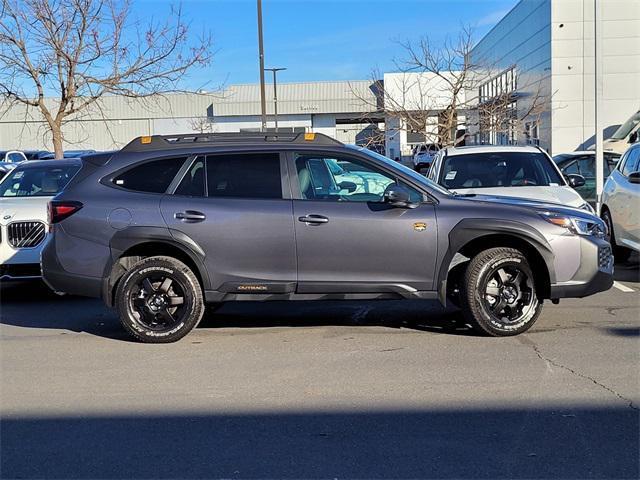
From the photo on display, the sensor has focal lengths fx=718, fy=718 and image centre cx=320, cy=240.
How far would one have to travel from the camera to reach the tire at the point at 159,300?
265 inches

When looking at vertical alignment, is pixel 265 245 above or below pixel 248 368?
above

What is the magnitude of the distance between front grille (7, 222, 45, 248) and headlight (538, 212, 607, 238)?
6.06 meters

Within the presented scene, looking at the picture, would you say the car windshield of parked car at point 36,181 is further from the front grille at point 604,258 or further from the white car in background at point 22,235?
the front grille at point 604,258

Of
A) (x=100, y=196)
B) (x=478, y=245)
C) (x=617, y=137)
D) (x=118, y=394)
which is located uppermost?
(x=617, y=137)

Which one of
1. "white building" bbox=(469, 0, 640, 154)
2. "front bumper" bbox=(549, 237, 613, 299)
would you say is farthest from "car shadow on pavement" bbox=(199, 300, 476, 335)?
"white building" bbox=(469, 0, 640, 154)

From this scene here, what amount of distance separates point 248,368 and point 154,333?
50.1 inches

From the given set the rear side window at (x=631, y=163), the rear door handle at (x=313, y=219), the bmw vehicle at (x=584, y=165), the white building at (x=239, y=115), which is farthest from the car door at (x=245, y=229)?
the white building at (x=239, y=115)

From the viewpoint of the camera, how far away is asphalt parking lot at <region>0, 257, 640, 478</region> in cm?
412

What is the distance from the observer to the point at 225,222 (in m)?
6.68

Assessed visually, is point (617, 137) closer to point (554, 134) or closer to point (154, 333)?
point (554, 134)

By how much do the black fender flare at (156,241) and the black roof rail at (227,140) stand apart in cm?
88

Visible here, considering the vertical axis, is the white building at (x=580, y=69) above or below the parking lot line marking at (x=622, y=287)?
above

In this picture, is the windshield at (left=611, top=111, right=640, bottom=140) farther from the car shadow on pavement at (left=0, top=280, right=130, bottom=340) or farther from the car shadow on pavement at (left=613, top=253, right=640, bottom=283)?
the car shadow on pavement at (left=0, top=280, right=130, bottom=340)

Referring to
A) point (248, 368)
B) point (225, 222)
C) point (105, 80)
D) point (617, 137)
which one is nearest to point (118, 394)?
point (248, 368)
